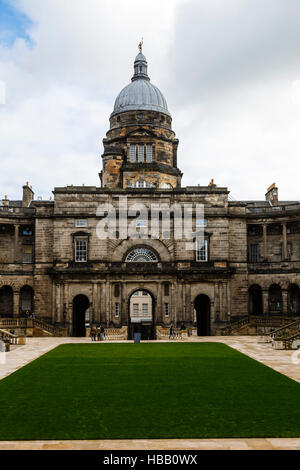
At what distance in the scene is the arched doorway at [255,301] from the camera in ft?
178

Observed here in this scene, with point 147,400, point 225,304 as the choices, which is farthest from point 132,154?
point 147,400

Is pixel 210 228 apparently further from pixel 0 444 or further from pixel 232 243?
pixel 0 444

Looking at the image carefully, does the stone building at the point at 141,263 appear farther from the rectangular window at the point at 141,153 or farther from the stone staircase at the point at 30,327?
the rectangular window at the point at 141,153

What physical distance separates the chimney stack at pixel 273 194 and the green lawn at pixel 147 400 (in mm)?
36293

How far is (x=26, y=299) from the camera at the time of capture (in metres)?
53.1

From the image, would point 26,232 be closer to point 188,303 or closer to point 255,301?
point 188,303

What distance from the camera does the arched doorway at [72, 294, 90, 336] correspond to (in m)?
51.5

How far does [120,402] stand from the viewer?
1681 centimetres

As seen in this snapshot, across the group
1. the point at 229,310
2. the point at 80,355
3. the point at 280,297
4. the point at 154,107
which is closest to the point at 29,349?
the point at 80,355

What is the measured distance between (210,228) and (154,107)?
1725 cm

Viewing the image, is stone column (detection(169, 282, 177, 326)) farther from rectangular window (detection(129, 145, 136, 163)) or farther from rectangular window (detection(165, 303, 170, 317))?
rectangular window (detection(129, 145, 136, 163))

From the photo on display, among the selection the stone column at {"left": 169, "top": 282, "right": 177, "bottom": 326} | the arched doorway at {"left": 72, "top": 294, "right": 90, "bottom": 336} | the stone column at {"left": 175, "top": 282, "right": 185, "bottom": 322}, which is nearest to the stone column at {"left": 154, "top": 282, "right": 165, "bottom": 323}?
the stone column at {"left": 169, "top": 282, "right": 177, "bottom": 326}

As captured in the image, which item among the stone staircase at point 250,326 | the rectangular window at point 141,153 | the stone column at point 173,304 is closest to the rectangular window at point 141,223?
the stone column at point 173,304
